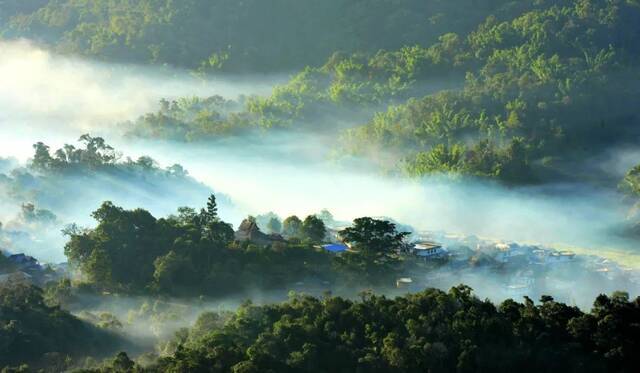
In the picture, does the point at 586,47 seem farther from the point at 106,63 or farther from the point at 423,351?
the point at 423,351

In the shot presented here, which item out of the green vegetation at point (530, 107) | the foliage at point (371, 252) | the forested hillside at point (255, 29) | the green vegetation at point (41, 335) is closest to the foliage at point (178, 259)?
the foliage at point (371, 252)

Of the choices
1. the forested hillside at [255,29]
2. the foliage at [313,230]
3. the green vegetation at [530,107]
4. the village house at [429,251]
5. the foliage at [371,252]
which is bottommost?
the foliage at [371,252]

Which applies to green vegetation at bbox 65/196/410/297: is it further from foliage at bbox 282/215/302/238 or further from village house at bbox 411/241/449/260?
foliage at bbox 282/215/302/238

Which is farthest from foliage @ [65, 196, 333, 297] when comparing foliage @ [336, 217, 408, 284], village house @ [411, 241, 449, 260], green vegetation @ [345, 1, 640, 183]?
green vegetation @ [345, 1, 640, 183]

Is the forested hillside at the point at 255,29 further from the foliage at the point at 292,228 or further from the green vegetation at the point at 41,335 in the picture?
the green vegetation at the point at 41,335

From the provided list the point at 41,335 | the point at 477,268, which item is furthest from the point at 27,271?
the point at 477,268

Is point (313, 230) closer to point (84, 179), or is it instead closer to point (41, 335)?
point (41, 335)

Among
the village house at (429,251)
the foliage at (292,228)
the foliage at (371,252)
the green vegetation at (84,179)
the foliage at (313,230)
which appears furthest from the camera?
the green vegetation at (84,179)
